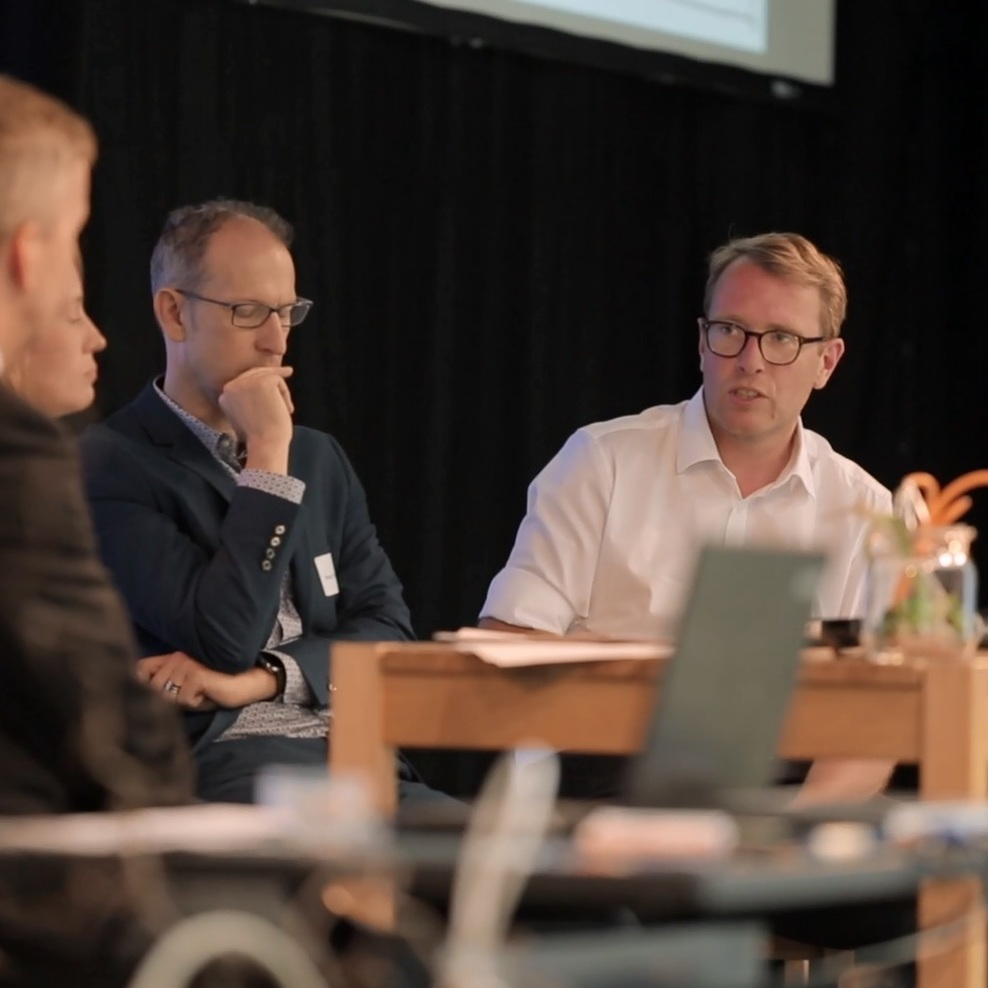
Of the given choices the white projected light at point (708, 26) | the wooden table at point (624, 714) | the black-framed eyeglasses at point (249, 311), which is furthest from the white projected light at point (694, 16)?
the wooden table at point (624, 714)

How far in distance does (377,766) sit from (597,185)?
2.67 m

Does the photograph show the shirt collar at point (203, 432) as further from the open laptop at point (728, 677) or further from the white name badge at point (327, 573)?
the open laptop at point (728, 677)

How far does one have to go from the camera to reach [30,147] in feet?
5.21

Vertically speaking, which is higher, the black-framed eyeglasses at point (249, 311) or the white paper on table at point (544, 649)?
the black-framed eyeglasses at point (249, 311)

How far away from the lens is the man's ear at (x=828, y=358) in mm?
3088

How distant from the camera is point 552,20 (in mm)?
4184

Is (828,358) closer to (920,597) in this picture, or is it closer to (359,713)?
(920,597)

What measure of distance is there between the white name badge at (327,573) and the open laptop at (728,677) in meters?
1.71

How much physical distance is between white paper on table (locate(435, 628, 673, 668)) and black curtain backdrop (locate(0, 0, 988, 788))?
5.41 ft

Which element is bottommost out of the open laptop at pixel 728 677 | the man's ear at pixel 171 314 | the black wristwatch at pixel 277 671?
the black wristwatch at pixel 277 671

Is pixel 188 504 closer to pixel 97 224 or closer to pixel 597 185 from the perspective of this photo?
pixel 97 224

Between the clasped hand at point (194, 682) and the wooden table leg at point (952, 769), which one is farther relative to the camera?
the clasped hand at point (194, 682)

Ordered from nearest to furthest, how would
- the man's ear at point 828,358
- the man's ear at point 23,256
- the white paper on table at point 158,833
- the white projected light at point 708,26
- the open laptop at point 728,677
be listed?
the white paper on table at point 158,833 < the open laptop at point 728,677 < the man's ear at point 23,256 < the man's ear at point 828,358 < the white projected light at point 708,26

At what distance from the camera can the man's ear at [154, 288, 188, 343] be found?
9.91ft
